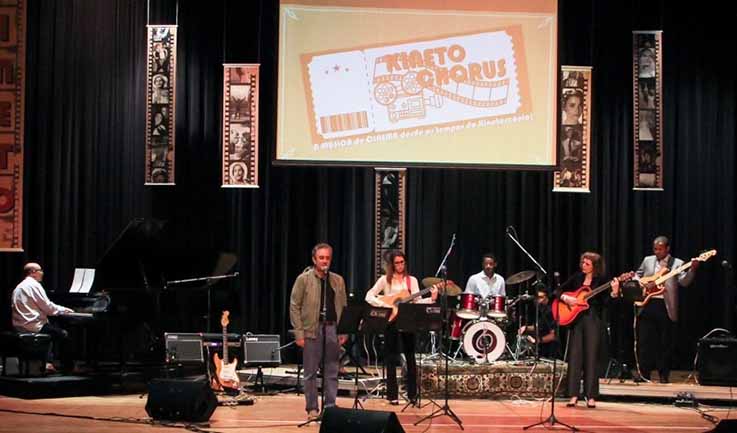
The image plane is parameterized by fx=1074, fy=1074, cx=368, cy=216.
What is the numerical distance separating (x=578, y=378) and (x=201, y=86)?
6942mm

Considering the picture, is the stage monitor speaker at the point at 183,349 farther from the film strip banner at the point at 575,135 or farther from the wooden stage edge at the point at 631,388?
the film strip banner at the point at 575,135

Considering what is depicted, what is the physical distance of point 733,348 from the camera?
13109 mm

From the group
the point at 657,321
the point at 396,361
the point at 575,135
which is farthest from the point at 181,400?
the point at 657,321

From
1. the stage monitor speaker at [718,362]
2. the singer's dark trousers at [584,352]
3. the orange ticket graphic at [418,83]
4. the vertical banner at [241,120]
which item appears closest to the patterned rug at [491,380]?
the singer's dark trousers at [584,352]

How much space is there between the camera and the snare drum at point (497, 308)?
492 inches

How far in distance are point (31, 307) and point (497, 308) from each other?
5.48 metres

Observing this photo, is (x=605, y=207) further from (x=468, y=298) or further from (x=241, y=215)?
(x=241, y=215)

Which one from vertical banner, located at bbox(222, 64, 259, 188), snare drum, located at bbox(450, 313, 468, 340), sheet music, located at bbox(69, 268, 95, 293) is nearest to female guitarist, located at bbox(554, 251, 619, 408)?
snare drum, located at bbox(450, 313, 468, 340)

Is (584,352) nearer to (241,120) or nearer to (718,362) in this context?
(718,362)

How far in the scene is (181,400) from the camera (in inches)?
384

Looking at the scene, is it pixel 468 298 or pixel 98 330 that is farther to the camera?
pixel 98 330

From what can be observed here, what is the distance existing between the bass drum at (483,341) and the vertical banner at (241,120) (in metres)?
3.40

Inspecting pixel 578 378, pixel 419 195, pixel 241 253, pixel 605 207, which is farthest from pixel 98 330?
pixel 605 207

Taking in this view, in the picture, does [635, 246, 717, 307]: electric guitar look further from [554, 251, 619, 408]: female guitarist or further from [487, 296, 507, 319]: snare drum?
[554, 251, 619, 408]: female guitarist
